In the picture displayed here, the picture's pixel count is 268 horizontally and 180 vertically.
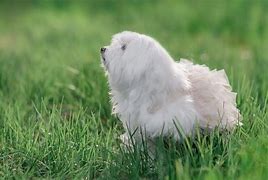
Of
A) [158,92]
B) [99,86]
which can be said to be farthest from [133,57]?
[99,86]

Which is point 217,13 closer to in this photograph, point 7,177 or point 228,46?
point 228,46

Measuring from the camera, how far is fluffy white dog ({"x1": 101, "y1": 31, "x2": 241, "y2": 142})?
388cm

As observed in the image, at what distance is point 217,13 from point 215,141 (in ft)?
17.8

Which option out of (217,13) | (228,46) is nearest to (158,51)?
(228,46)

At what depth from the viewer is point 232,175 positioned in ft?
11.7

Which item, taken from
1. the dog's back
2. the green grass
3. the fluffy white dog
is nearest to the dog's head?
the fluffy white dog

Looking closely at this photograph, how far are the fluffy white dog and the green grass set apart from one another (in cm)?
11

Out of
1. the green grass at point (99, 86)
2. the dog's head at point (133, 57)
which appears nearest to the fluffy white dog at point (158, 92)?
the dog's head at point (133, 57)

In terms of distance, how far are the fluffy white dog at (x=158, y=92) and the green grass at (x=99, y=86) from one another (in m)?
0.11

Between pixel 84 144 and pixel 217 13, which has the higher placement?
pixel 217 13

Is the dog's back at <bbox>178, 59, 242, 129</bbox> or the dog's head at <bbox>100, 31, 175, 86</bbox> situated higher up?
the dog's head at <bbox>100, 31, 175, 86</bbox>

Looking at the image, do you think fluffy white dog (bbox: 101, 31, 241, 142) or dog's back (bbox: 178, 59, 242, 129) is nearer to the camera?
fluffy white dog (bbox: 101, 31, 241, 142)

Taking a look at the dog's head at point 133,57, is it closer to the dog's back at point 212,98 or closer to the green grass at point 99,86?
the dog's back at point 212,98

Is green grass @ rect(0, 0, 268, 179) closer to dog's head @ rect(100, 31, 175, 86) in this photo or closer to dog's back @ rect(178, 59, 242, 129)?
dog's back @ rect(178, 59, 242, 129)
